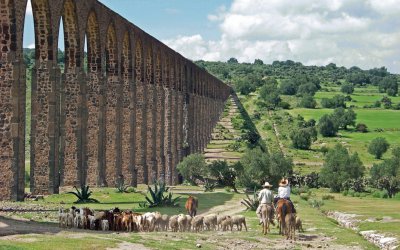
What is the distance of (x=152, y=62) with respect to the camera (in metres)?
45.0

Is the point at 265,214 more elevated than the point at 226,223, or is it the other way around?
the point at 265,214

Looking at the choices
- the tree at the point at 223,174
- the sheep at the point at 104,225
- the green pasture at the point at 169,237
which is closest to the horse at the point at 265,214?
the green pasture at the point at 169,237

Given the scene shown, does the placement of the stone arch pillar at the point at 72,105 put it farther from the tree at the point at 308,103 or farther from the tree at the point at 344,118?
the tree at the point at 308,103

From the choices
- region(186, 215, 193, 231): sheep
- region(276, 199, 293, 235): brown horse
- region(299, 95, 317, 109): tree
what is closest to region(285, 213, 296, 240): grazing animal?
region(276, 199, 293, 235): brown horse

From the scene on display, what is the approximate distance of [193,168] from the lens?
148ft

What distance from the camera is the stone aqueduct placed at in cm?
2317

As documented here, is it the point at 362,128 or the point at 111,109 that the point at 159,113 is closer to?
the point at 111,109

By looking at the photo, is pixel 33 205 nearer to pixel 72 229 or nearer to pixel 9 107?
pixel 9 107

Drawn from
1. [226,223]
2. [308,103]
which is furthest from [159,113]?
[308,103]

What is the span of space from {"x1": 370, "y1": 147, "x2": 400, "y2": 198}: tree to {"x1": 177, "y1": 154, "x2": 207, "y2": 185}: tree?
13.2 m

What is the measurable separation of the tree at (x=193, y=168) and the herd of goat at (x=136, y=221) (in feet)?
82.8

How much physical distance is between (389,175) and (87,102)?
28261 mm

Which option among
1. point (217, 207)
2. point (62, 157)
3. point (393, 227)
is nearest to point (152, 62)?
point (62, 157)

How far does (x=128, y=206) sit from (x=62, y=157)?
5.56 metres
